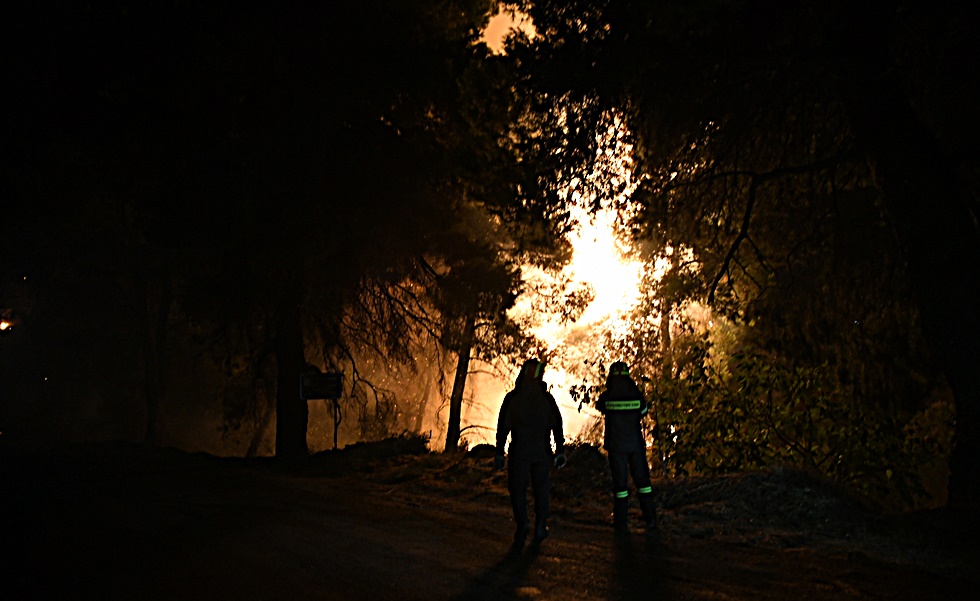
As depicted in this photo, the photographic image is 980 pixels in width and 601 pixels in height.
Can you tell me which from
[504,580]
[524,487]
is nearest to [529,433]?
[524,487]

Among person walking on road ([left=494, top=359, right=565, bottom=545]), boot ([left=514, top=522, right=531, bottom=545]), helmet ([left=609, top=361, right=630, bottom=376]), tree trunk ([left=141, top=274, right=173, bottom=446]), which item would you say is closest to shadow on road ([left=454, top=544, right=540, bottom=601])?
boot ([left=514, top=522, right=531, bottom=545])

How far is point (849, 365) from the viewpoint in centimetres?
1752

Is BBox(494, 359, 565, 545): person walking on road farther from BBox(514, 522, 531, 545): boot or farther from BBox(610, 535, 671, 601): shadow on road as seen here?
BBox(610, 535, 671, 601): shadow on road

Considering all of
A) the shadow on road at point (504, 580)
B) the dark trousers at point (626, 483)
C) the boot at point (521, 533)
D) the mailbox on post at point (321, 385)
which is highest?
the mailbox on post at point (321, 385)

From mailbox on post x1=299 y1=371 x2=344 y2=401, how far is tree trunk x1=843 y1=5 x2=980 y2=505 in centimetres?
1214

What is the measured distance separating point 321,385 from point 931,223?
13.0 m

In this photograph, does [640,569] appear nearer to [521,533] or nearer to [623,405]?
[521,533]

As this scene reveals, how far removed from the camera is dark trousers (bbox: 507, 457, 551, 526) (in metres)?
9.77

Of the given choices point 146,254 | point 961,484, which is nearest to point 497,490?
point 961,484

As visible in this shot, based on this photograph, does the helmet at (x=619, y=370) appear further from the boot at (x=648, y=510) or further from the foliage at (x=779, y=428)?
the foliage at (x=779, y=428)

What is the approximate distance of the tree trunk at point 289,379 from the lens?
21328mm

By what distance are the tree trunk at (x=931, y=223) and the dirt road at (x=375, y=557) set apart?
3183mm

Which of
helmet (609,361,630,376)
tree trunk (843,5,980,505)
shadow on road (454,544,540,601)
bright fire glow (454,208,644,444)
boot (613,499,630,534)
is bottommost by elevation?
shadow on road (454,544,540,601)

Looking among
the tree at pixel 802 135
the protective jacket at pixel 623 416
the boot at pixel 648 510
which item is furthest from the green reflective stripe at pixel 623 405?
the tree at pixel 802 135
